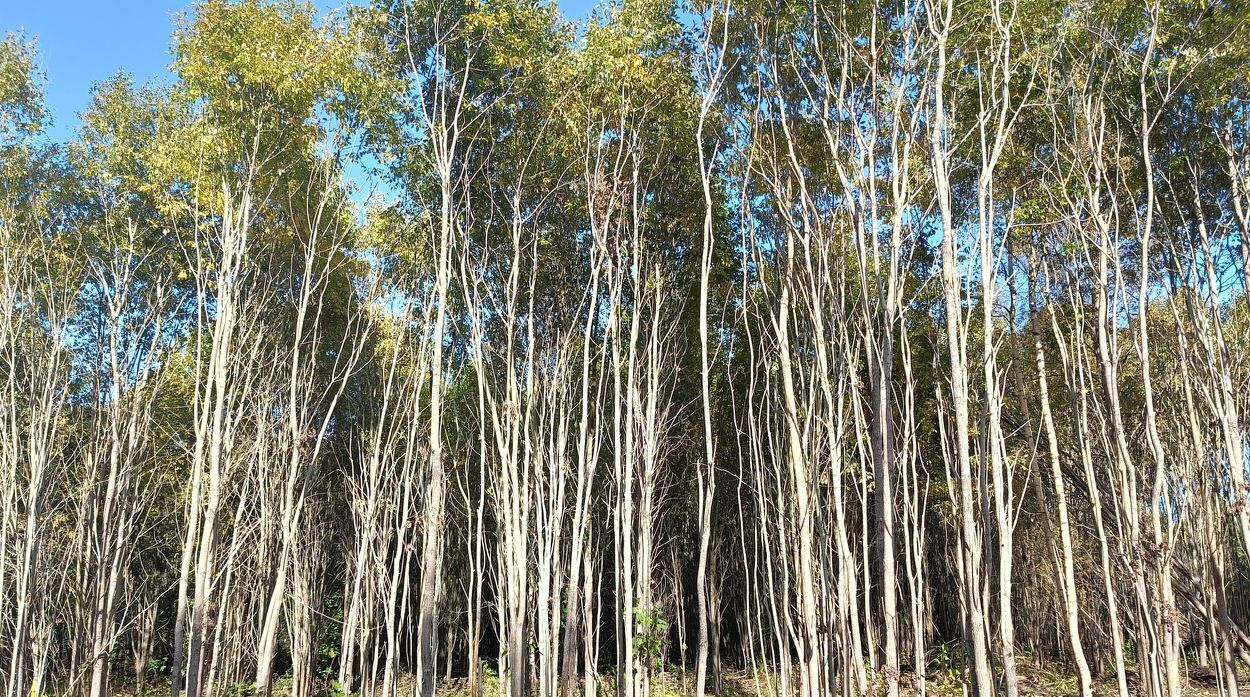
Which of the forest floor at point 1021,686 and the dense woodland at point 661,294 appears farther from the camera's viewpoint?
the forest floor at point 1021,686

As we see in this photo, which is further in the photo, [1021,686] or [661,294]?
[1021,686]

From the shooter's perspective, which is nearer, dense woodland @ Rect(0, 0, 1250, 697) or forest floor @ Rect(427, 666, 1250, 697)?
dense woodland @ Rect(0, 0, 1250, 697)

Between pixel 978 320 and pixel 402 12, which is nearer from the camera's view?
pixel 402 12

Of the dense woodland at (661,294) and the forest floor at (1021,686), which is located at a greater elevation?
the dense woodland at (661,294)

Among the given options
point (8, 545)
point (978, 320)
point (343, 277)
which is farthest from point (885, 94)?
point (8, 545)

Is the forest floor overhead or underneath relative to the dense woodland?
underneath

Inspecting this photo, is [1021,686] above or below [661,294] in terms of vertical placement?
below

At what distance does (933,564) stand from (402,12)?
15.6 metres

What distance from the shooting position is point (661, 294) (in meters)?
9.30

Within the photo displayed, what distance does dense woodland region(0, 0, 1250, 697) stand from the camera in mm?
6891

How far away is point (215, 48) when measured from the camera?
845cm

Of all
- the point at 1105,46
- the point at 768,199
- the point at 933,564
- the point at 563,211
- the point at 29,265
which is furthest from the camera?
the point at 933,564

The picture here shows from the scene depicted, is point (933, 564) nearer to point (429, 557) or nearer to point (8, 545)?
point (429, 557)

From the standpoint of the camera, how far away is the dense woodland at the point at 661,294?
271 inches
